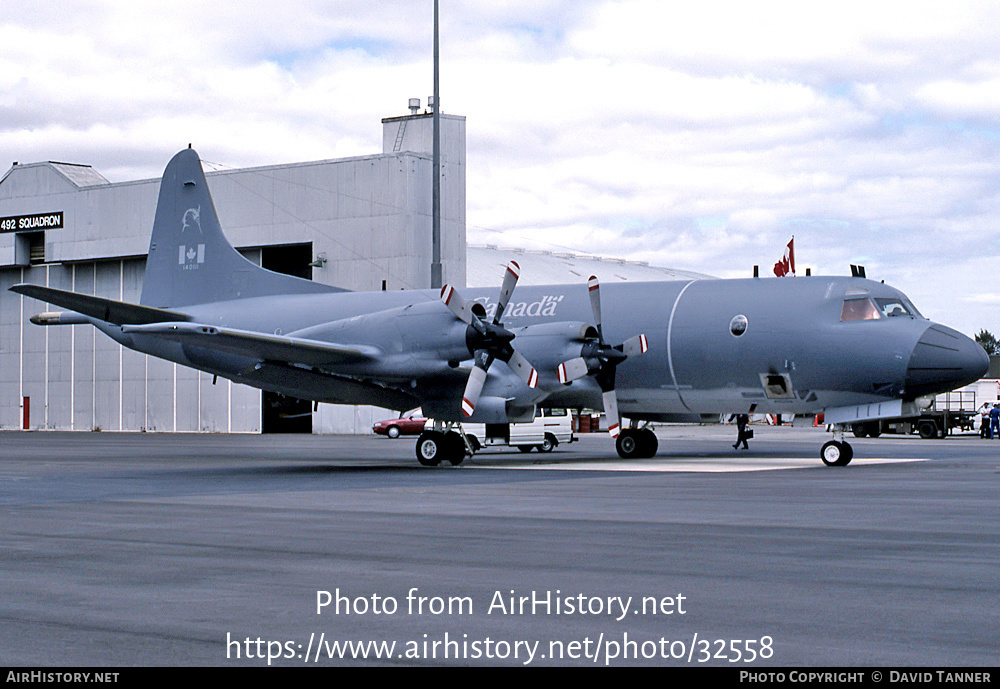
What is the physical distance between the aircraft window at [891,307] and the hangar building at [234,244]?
→ 31697 millimetres

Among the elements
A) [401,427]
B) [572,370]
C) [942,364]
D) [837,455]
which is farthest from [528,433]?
Result: [401,427]

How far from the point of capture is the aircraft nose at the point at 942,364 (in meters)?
24.3

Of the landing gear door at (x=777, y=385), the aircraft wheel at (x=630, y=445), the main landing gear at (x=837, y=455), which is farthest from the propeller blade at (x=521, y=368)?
the main landing gear at (x=837, y=455)

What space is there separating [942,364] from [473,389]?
419 inches

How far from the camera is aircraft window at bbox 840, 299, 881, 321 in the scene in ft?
84.3

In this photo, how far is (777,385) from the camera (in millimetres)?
26438

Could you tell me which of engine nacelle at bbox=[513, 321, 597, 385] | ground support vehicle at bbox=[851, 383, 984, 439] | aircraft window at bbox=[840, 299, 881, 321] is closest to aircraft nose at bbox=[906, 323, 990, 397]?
aircraft window at bbox=[840, 299, 881, 321]

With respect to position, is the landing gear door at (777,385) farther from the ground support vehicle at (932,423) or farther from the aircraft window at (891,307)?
the ground support vehicle at (932,423)

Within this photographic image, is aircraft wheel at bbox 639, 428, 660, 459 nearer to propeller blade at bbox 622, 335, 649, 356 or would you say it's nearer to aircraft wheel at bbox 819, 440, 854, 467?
propeller blade at bbox 622, 335, 649, 356

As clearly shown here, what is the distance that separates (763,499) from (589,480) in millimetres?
5415

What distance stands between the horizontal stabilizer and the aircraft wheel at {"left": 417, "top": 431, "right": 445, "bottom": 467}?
281 inches

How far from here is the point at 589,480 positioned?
2208 cm

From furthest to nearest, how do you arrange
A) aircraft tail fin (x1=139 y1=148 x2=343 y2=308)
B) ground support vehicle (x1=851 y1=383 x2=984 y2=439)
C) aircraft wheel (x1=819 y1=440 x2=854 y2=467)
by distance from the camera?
ground support vehicle (x1=851 y1=383 x2=984 y2=439), aircraft tail fin (x1=139 y1=148 x2=343 y2=308), aircraft wheel (x1=819 y1=440 x2=854 y2=467)
